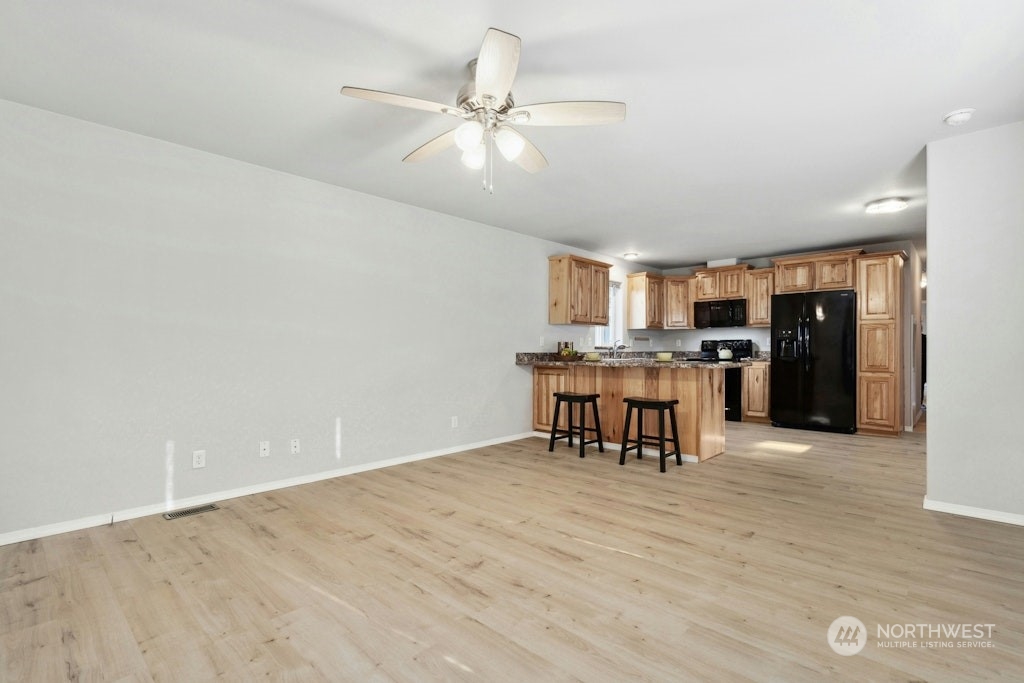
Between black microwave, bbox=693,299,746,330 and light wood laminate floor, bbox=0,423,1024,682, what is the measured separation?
4001 mm

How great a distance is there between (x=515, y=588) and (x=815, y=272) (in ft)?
20.7

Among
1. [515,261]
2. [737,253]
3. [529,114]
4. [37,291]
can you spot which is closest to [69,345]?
[37,291]

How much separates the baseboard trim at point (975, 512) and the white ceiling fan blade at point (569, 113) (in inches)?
131

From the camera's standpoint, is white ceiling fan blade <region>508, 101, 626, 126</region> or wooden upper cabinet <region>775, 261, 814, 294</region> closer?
white ceiling fan blade <region>508, 101, 626, 126</region>

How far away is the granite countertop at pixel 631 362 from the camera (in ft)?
15.0

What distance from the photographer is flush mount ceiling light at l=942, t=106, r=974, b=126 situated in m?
2.81

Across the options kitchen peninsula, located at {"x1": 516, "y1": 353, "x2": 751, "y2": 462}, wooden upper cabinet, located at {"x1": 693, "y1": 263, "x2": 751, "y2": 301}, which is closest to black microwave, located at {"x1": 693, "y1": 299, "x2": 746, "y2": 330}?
wooden upper cabinet, located at {"x1": 693, "y1": 263, "x2": 751, "y2": 301}

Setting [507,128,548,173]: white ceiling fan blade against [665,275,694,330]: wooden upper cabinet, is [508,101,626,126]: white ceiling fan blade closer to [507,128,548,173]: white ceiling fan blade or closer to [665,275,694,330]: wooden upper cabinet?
[507,128,548,173]: white ceiling fan blade

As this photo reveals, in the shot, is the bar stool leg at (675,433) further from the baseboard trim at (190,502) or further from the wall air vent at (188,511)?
the wall air vent at (188,511)

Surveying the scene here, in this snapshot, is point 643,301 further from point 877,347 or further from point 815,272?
point 877,347

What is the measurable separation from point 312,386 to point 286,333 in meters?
0.49

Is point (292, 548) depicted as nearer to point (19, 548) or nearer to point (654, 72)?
point (19, 548)

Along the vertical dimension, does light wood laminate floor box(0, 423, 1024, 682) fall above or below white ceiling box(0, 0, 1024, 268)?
below

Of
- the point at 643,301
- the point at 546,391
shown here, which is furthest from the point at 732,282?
the point at 546,391
